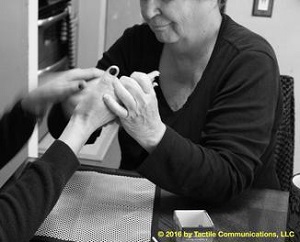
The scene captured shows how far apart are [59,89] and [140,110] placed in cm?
31

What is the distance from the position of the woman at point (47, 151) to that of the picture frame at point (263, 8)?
1584 millimetres

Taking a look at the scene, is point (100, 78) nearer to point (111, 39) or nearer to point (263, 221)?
point (263, 221)

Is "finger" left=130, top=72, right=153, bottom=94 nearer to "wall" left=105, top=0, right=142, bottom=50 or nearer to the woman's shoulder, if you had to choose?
the woman's shoulder

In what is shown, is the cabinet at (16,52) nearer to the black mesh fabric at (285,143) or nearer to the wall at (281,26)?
the black mesh fabric at (285,143)

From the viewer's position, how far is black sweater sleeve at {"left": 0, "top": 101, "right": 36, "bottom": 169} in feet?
3.80

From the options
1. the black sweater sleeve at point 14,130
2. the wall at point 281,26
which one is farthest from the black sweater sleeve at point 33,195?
the wall at point 281,26

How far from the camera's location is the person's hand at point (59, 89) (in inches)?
47.9

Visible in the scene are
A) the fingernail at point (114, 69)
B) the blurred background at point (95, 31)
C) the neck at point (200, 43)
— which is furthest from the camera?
the blurred background at point (95, 31)

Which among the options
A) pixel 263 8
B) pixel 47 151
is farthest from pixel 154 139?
pixel 263 8

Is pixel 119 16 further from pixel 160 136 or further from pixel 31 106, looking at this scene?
pixel 160 136

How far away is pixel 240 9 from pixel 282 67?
40 cm

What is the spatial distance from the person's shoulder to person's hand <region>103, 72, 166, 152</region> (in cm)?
33

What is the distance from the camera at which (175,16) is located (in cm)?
122

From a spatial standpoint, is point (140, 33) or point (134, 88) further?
point (140, 33)
